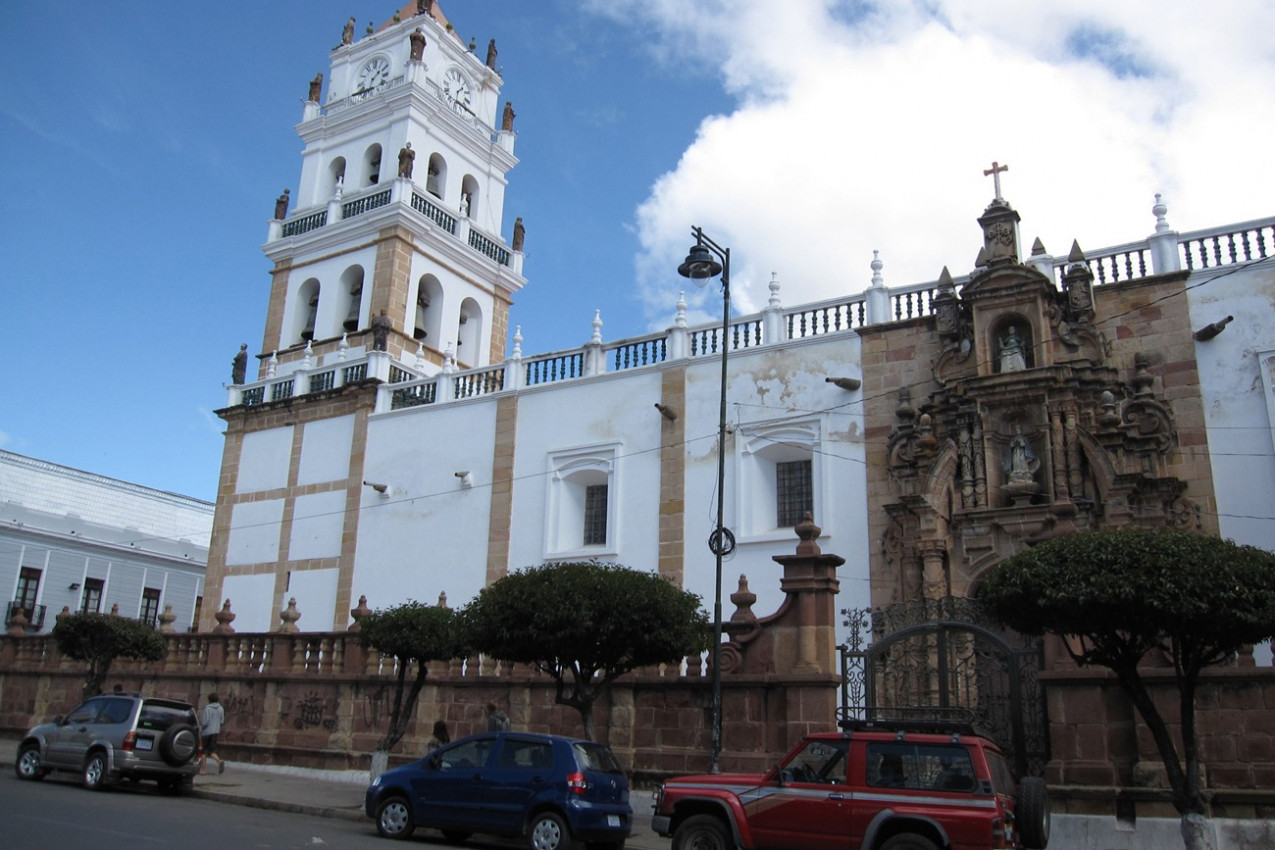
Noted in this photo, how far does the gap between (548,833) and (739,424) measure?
1050 cm

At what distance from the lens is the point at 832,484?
19.3 m

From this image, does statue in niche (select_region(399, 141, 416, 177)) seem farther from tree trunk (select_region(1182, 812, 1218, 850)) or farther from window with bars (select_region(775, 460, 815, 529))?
tree trunk (select_region(1182, 812, 1218, 850))

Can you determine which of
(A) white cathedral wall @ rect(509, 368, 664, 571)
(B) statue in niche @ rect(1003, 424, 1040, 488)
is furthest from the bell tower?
(B) statue in niche @ rect(1003, 424, 1040, 488)

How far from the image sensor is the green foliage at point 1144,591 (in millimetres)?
10367

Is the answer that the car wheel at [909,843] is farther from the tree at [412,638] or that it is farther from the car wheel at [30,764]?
the car wheel at [30,764]

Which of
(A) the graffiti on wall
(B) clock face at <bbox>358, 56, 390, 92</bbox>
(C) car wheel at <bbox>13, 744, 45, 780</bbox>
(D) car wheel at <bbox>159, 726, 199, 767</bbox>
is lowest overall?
(C) car wheel at <bbox>13, 744, 45, 780</bbox>

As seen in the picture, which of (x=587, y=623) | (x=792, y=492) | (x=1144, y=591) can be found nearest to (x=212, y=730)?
(x=587, y=623)

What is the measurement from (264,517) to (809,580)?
1707 cm

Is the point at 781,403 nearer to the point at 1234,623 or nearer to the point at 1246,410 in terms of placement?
the point at 1246,410

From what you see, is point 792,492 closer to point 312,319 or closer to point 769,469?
point 769,469

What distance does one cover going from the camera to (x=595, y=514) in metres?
22.6

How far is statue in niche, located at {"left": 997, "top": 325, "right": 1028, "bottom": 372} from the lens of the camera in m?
18.2

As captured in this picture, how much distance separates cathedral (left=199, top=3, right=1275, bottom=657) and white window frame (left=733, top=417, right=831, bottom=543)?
0.05 m

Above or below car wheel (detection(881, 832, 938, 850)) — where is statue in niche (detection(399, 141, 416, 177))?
above
